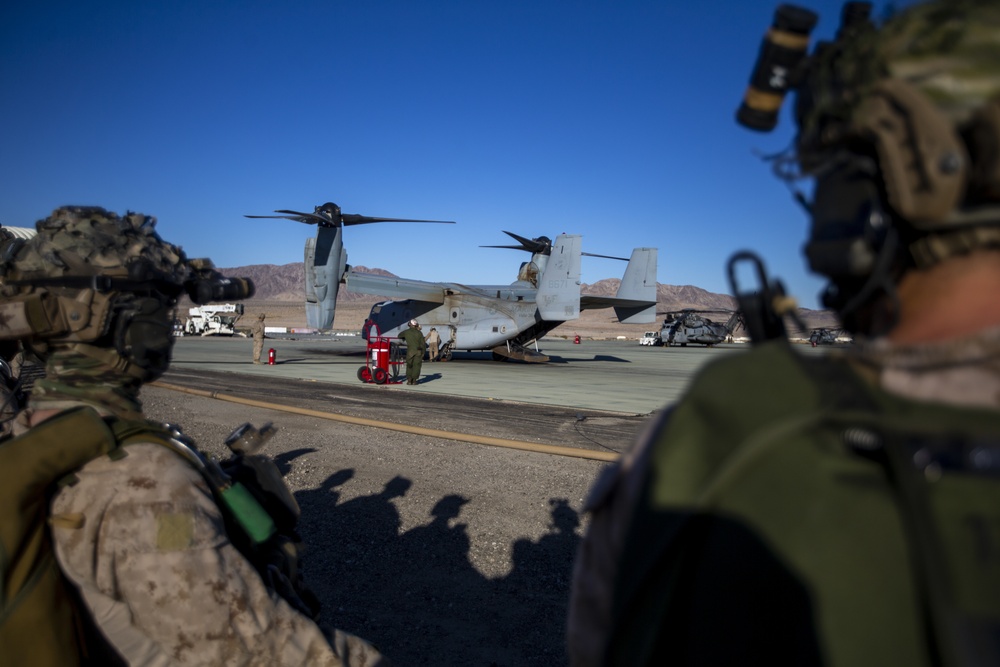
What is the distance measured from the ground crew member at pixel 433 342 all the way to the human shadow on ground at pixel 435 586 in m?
17.6

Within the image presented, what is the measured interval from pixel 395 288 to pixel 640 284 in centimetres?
887

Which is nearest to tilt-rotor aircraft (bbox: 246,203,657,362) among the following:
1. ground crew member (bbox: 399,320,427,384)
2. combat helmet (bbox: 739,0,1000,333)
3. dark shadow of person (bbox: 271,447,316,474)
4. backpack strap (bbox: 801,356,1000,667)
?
ground crew member (bbox: 399,320,427,384)

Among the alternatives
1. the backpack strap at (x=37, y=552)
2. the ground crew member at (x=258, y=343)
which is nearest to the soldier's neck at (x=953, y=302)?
the backpack strap at (x=37, y=552)

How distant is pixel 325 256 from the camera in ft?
74.4

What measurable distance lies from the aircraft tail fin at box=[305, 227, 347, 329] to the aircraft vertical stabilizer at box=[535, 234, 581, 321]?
6727mm

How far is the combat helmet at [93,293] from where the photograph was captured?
2.55 meters

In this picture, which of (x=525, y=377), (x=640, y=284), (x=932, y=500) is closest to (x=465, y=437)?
(x=932, y=500)

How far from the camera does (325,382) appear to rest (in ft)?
57.7

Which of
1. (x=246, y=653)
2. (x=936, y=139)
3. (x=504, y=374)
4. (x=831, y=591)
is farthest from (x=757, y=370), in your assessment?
(x=504, y=374)

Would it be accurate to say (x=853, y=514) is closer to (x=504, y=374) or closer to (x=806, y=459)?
(x=806, y=459)

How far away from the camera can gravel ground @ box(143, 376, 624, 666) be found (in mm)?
4152

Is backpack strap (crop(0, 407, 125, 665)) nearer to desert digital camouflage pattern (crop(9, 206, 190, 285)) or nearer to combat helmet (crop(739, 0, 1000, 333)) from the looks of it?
desert digital camouflage pattern (crop(9, 206, 190, 285))

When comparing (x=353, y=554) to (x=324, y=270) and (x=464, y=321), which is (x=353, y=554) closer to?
(x=324, y=270)

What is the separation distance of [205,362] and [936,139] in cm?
2494
